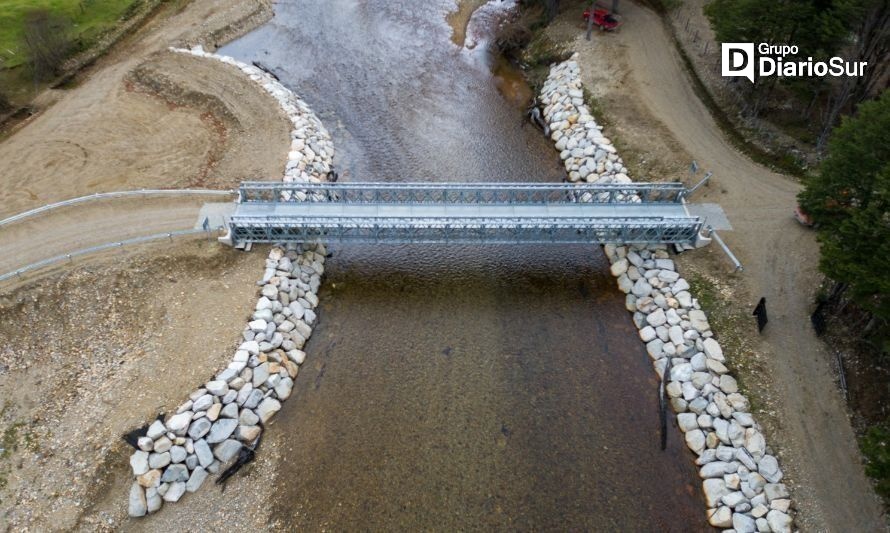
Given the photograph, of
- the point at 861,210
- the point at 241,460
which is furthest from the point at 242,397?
the point at 861,210

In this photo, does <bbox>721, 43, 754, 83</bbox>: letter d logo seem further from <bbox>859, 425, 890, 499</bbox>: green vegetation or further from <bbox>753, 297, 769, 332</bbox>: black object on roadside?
<bbox>859, 425, 890, 499</bbox>: green vegetation

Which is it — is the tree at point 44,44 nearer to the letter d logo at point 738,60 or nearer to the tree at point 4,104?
the tree at point 4,104

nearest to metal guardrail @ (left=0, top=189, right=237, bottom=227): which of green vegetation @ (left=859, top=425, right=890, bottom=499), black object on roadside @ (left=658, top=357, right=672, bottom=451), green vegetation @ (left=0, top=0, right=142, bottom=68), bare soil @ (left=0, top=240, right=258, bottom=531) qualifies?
bare soil @ (left=0, top=240, right=258, bottom=531)

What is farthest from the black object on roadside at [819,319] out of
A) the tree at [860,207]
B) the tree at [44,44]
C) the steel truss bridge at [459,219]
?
the tree at [44,44]

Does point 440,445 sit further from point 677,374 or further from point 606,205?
point 606,205

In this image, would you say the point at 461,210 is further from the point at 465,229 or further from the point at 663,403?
the point at 663,403
